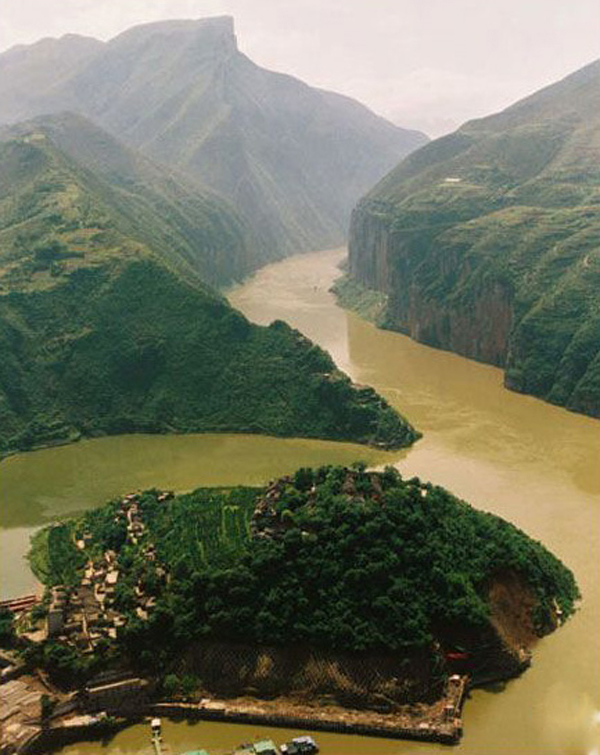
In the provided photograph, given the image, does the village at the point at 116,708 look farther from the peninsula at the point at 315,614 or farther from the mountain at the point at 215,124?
the mountain at the point at 215,124

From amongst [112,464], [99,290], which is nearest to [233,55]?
[99,290]

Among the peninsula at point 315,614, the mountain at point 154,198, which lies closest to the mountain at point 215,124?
the mountain at point 154,198

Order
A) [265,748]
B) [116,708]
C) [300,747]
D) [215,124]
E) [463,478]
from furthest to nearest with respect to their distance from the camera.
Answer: [215,124] → [463,478] → [116,708] → [300,747] → [265,748]

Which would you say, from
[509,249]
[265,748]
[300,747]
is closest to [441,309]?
[509,249]

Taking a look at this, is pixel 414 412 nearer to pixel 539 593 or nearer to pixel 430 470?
pixel 430 470

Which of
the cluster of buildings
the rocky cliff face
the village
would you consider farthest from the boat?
the rocky cliff face

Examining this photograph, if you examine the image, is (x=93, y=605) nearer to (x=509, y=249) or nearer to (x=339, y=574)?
(x=339, y=574)
